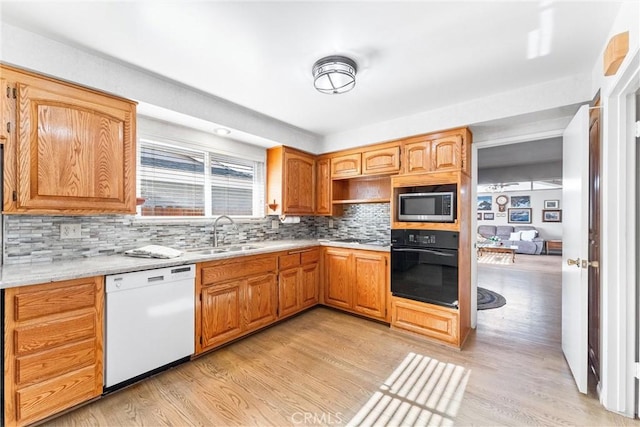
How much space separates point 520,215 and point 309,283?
992 centimetres

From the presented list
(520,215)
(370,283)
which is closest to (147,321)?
(370,283)

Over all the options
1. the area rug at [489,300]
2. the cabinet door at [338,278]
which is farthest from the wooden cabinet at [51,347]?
the area rug at [489,300]

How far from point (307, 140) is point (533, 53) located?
98.4 inches

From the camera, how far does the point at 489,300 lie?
157 inches

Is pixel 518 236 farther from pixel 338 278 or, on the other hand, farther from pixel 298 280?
pixel 298 280

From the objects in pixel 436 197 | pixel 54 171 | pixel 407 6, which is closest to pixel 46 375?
pixel 54 171

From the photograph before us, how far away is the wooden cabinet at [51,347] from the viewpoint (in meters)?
1.49

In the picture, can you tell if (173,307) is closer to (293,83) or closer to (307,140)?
(293,83)

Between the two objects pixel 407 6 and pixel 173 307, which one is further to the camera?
pixel 173 307

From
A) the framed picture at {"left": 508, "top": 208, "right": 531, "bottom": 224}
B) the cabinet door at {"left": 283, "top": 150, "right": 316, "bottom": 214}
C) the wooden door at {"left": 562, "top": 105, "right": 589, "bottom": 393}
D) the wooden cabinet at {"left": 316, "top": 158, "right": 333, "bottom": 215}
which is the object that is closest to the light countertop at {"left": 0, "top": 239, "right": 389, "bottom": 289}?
the cabinet door at {"left": 283, "top": 150, "right": 316, "bottom": 214}

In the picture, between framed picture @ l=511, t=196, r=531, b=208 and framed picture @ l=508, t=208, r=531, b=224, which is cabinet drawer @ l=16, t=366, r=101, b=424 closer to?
framed picture @ l=508, t=208, r=531, b=224

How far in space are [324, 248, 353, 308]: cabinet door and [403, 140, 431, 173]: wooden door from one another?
1261mm

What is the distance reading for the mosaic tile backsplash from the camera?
75.7 inches

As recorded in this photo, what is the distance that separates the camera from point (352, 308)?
11.0 ft
